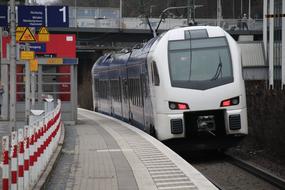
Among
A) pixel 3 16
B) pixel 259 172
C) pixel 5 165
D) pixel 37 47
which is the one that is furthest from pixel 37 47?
pixel 5 165

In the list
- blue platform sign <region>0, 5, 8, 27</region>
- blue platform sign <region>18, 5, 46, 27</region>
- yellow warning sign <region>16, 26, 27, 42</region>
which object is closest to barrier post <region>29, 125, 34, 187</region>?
blue platform sign <region>0, 5, 8, 27</region>

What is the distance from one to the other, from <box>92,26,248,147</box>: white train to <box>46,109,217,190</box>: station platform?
2.82ft

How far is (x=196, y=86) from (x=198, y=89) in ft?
0.32

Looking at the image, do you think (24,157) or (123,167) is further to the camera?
(123,167)

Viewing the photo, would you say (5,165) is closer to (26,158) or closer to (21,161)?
(21,161)

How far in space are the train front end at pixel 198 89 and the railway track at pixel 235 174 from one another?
2.73 feet

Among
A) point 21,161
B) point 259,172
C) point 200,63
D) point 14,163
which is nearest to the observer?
point 14,163

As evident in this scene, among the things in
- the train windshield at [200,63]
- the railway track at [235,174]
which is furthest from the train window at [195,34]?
the railway track at [235,174]

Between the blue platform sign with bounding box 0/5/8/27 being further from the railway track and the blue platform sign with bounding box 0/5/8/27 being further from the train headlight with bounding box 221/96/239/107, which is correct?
the train headlight with bounding box 221/96/239/107

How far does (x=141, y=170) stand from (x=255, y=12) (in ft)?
305

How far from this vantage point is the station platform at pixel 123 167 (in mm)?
10328

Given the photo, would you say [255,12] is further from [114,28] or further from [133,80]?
[133,80]

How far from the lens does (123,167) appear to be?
12359mm

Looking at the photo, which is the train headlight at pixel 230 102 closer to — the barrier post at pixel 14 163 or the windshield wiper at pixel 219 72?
the windshield wiper at pixel 219 72
